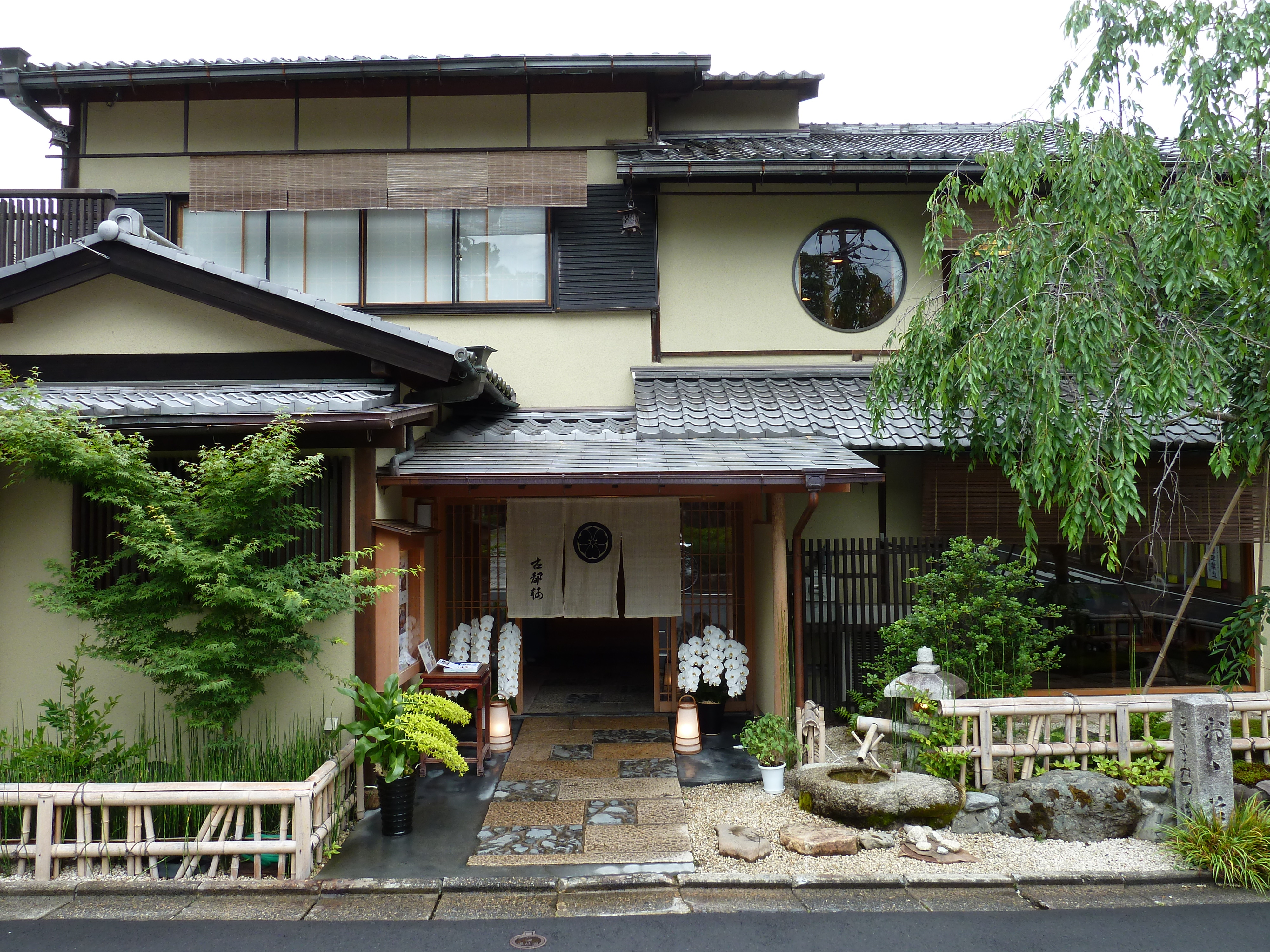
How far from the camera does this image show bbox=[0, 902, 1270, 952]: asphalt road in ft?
14.8

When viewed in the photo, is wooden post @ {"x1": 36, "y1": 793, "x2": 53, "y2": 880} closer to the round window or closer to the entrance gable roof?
the entrance gable roof

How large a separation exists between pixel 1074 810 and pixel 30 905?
7265 millimetres

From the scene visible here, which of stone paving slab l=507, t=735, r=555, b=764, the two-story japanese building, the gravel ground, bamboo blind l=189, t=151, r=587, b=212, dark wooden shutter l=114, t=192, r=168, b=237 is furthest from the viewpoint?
dark wooden shutter l=114, t=192, r=168, b=237

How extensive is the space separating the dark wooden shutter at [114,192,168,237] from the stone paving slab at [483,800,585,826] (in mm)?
8476

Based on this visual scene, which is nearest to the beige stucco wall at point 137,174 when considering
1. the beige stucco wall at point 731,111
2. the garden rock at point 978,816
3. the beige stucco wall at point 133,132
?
the beige stucco wall at point 133,132

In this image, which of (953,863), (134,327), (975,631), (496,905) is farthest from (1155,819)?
(134,327)

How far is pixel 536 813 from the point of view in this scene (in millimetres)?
6406

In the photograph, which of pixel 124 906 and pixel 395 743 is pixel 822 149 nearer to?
pixel 395 743

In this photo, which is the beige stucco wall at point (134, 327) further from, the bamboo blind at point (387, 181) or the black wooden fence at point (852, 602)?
the black wooden fence at point (852, 602)

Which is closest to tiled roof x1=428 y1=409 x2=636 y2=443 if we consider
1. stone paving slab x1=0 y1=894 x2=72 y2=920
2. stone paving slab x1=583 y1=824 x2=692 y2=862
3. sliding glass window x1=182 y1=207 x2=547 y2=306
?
sliding glass window x1=182 y1=207 x2=547 y2=306

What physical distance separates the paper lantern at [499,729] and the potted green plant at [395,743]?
1.94 metres

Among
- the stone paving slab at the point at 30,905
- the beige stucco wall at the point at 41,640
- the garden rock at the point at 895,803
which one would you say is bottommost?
the stone paving slab at the point at 30,905

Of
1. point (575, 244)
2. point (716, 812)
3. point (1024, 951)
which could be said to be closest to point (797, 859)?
point (716, 812)

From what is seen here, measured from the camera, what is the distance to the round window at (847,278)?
10.1 metres
